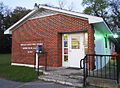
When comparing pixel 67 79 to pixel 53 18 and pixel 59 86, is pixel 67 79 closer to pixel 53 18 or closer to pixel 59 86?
pixel 59 86

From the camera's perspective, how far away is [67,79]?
34.8 feet

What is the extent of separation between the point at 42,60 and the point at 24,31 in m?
3.36

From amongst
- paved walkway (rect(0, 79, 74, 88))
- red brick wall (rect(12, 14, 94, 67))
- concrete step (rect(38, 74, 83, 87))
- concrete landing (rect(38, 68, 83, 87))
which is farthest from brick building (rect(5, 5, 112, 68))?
paved walkway (rect(0, 79, 74, 88))

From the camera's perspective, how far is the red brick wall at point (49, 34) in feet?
43.8

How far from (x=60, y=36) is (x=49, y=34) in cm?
85

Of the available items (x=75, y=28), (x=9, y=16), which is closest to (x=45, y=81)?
(x=75, y=28)

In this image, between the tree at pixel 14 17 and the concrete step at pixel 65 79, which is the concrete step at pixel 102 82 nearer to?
the concrete step at pixel 65 79

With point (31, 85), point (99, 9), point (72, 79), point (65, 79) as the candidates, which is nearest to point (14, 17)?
point (99, 9)

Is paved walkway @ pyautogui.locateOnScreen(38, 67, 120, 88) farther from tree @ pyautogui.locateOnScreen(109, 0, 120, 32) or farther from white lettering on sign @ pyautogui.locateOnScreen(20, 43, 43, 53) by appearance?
tree @ pyautogui.locateOnScreen(109, 0, 120, 32)

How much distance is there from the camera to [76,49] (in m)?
13.6

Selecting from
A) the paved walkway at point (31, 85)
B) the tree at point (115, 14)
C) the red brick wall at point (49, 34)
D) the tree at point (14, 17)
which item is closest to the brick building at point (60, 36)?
the red brick wall at point (49, 34)

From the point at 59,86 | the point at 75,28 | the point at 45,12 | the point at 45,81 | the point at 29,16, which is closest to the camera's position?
the point at 59,86

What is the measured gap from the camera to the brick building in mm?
12930

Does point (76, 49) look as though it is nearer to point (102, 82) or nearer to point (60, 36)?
point (60, 36)
